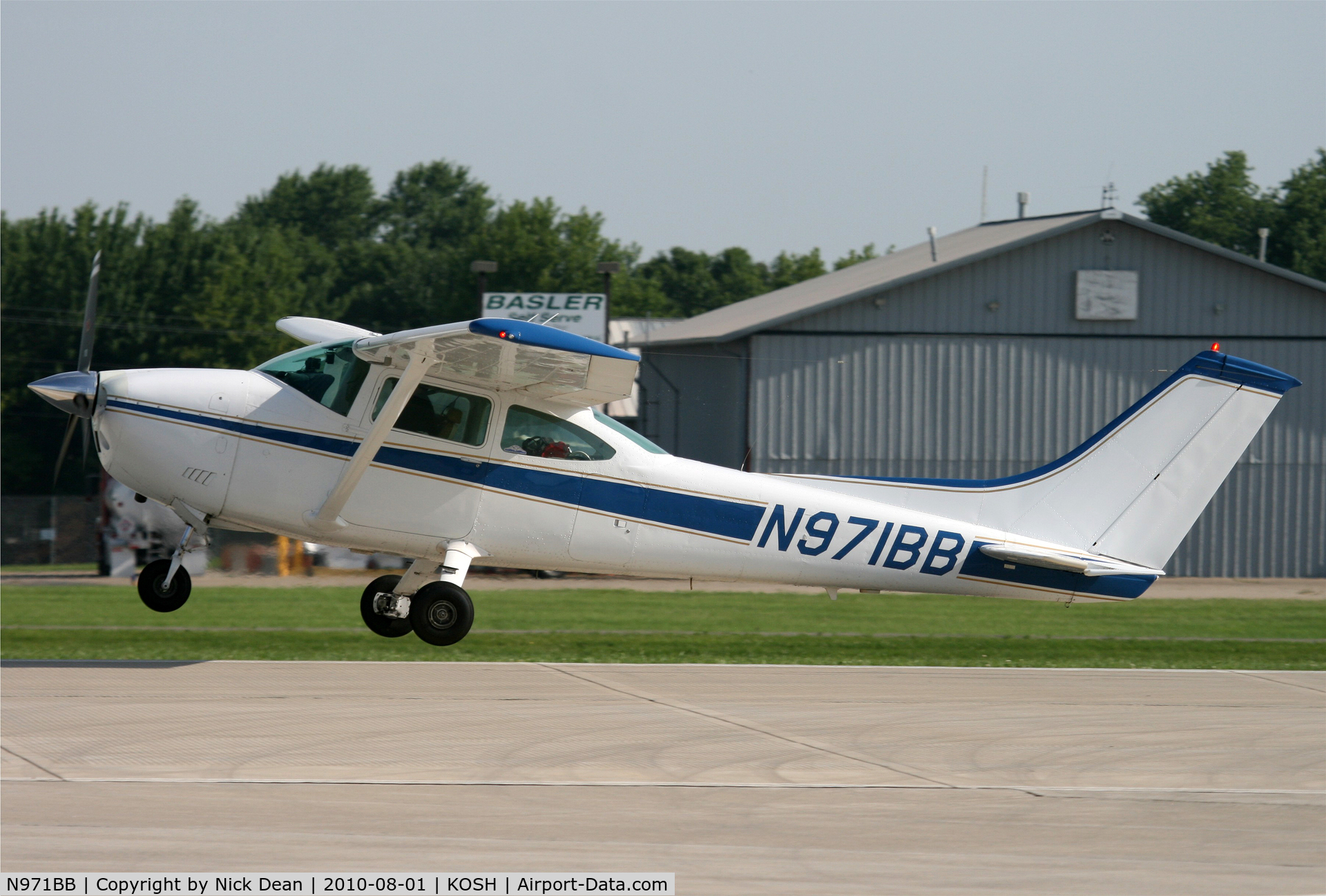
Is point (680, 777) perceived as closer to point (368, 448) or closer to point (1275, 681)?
point (368, 448)

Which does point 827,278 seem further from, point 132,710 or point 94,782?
point 94,782

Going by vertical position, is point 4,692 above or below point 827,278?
below

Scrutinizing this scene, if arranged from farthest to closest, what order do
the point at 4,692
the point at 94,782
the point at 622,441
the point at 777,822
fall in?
the point at 4,692 → the point at 622,441 → the point at 94,782 → the point at 777,822

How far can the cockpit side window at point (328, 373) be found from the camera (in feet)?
39.3

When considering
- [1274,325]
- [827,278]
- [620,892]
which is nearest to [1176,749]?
Result: [620,892]

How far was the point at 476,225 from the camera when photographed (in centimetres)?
8938

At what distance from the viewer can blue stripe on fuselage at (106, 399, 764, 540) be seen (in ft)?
38.9

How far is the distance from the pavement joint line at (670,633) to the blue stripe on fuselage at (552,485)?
10.3 m

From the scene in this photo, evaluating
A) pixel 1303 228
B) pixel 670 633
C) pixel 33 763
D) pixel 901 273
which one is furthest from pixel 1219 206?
pixel 33 763

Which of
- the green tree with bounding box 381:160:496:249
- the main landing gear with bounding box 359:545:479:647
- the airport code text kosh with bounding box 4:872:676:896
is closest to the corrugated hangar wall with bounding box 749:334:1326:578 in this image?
the main landing gear with bounding box 359:545:479:647

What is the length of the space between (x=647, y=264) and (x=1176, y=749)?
72.9 m

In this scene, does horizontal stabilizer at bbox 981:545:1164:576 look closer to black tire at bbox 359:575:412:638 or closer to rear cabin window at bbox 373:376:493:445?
rear cabin window at bbox 373:376:493:445

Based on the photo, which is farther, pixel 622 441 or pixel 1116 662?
pixel 1116 662

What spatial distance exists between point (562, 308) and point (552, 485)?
24092 mm
